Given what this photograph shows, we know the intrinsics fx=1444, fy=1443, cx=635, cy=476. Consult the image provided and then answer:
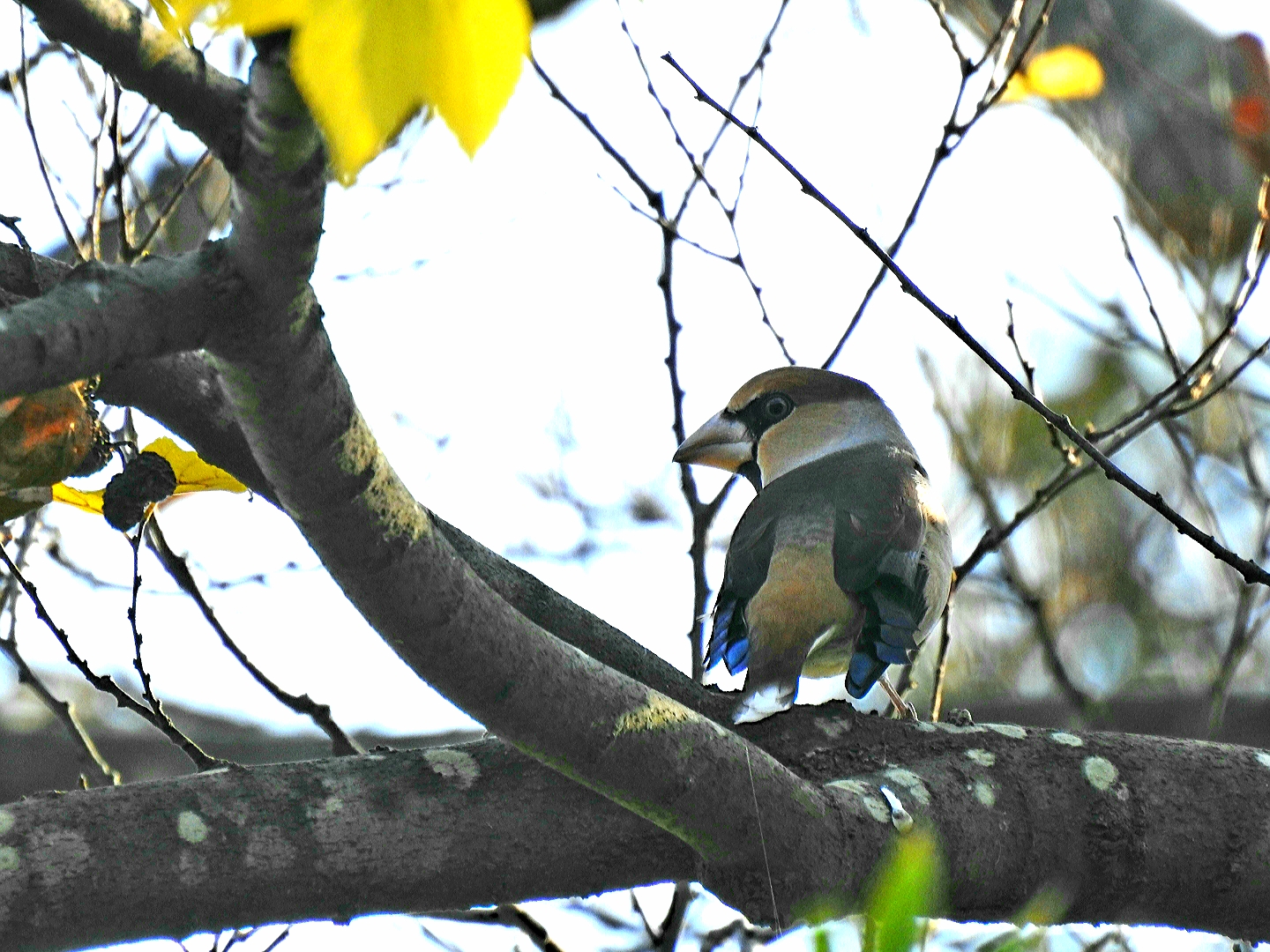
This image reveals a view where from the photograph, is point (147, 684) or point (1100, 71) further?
point (1100, 71)

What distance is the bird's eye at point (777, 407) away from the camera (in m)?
4.52

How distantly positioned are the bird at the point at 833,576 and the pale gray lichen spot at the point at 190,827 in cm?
108

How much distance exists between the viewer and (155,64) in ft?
4.51

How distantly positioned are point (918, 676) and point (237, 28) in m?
6.14

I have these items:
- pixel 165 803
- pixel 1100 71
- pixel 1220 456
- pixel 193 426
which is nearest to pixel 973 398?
pixel 1220 456

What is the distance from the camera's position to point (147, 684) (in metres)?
2.84

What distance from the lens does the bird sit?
339 cm

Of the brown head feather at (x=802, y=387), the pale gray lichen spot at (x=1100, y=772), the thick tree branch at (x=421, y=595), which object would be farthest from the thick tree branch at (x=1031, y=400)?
the brown head feather at (x=802, y=387)

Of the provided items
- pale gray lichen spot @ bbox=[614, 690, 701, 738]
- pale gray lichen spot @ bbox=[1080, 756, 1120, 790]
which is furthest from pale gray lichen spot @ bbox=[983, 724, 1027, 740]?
pale gray lichen spot @ bbox=[614, 690, 701, 738]

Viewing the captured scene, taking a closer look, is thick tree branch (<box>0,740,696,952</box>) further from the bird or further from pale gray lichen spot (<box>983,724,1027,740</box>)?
pale gray lichen spot (<box>983,724,1027,740</box>)

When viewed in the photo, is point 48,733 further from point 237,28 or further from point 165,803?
point 237,28

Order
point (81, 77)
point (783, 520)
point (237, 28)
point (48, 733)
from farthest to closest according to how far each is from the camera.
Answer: point (48, 733), point (81, 77), point (783, 520), point (237, 28)

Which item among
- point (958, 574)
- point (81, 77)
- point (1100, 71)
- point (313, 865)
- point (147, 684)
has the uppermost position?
point (1100, 71)

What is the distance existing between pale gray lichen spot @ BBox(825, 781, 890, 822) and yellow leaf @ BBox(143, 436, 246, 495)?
1235 mm
